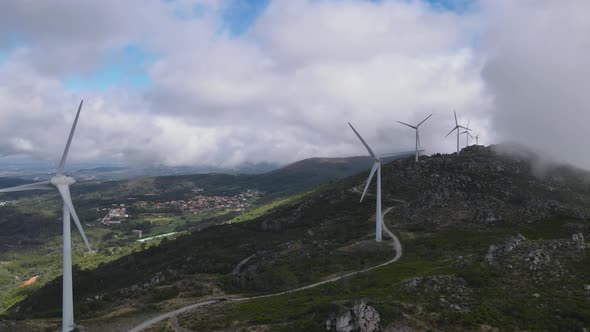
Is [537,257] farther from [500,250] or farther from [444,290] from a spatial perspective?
[444,290]

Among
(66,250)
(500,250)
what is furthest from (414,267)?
(66,250)

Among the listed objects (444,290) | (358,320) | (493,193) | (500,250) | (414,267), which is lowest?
(414,267)

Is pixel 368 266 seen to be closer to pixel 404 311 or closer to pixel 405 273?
pixel 405 273

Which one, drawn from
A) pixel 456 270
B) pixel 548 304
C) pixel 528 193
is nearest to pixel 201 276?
pixel 456 270

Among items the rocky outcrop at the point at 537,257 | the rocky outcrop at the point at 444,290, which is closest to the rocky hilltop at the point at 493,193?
the rocky outcrop at the point at 537,257

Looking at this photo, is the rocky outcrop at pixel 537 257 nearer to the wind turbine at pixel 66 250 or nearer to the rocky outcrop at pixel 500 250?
the rocky outcrop at pixel 500 250

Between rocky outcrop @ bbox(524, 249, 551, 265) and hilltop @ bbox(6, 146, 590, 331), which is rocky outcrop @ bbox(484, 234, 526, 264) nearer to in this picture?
hilltop @ bbox(6, 146, 590, 331)
